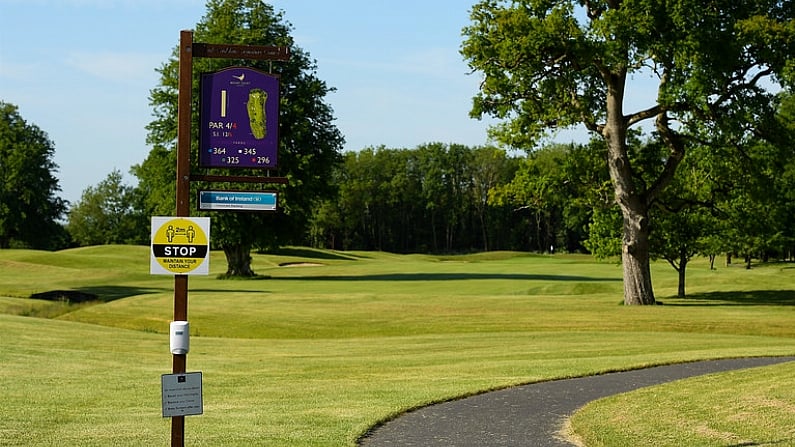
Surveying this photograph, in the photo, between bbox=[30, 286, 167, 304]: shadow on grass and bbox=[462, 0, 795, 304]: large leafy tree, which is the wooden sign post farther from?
bbox=[30, 286, 167, 304]: shadow on grass

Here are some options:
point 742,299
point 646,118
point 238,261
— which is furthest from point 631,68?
point 238,261

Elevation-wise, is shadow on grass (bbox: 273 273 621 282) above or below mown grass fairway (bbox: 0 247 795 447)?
above

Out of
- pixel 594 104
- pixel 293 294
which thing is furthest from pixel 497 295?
pixel 594 104

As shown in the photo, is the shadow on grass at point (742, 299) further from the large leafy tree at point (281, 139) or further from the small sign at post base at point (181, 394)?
the small sign at post base at point (181, 394)

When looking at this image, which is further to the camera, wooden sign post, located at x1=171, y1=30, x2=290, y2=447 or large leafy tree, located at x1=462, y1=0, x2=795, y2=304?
large leafy tree, located at x1=462, y1=0, x2=795, y2=304

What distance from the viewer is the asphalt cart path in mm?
11820

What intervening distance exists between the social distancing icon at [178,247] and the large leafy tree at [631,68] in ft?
88.5

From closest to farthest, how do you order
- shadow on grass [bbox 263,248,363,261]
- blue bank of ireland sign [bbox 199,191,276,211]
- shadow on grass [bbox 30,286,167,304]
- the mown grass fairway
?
1. blue bank of ireland sign [bbox 199,191,276,211]
2. the mown grass fairway
3. shadow on grass [bbox 30,286,167,304]
4. shadow on grass [bbox 263,248,363,261]

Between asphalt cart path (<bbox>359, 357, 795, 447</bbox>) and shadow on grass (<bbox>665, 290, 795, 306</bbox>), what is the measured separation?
22913mm

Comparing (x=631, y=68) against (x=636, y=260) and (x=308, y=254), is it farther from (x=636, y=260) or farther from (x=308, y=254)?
(x=308, y=254)

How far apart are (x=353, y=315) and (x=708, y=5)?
16596 millimetres

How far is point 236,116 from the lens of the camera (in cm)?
992

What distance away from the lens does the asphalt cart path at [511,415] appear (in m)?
11.8

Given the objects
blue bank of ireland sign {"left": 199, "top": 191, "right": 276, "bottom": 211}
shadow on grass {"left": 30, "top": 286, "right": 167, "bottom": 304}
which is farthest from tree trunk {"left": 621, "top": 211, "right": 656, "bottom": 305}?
blue bank of ireland sign {"left": 199, "top": 191, "right": 276, "bottom": 211}
